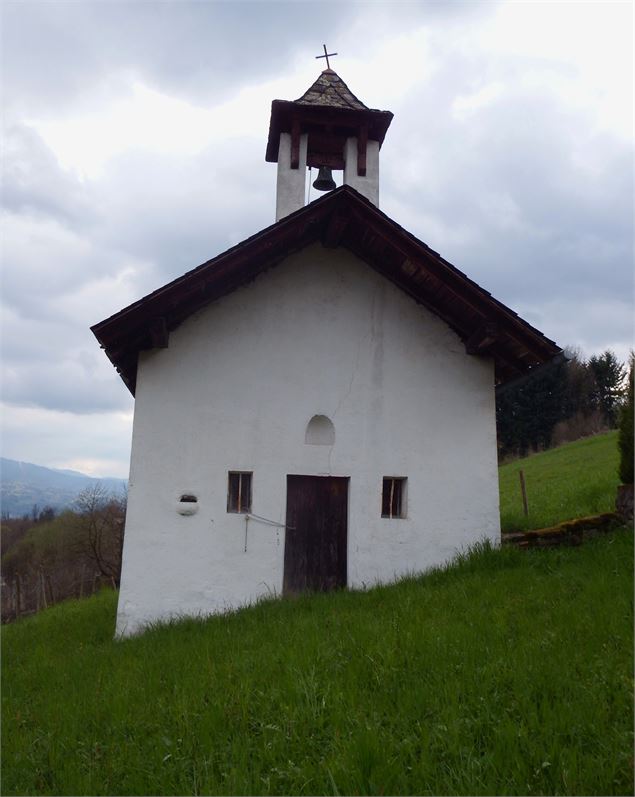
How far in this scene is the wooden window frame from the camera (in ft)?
31.2

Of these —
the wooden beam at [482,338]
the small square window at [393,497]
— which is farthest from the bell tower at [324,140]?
the small square window at [393,497]

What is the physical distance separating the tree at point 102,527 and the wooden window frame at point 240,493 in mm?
22004

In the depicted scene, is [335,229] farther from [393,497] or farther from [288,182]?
[393,497]

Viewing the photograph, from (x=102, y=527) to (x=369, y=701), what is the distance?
30.6 m

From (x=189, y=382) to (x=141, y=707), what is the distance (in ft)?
15.6

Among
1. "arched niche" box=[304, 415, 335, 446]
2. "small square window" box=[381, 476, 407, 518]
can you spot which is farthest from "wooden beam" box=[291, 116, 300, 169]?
"small square window" box=[381, 476, 407, 518]

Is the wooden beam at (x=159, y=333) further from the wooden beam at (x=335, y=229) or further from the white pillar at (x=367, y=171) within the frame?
the white pillar at (x=367, y=171)

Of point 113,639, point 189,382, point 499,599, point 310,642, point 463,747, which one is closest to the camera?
point 463,747

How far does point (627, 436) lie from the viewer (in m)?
10.3

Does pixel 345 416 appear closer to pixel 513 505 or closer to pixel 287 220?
pixel 287 220

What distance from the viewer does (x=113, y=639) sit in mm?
8984

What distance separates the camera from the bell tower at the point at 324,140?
1117 cm

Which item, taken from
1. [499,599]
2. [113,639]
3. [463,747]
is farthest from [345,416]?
[463,747]

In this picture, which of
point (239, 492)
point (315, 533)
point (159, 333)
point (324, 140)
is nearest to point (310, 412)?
point (239, 492)
